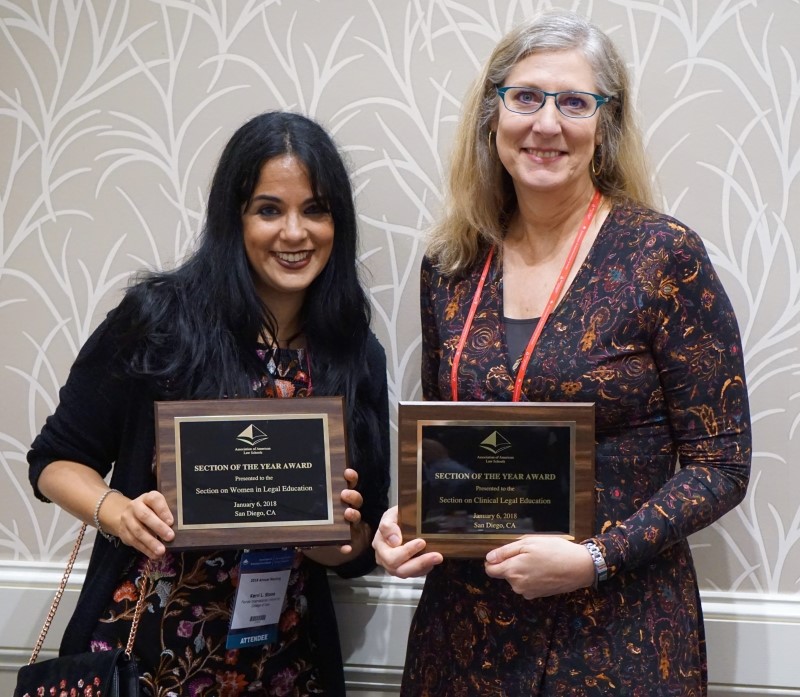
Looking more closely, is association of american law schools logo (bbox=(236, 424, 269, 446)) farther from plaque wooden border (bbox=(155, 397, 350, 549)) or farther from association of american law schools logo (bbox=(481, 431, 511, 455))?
association of american law schools logo (bbox=(481, 431, 511, 455))

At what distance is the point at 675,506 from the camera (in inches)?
58.5

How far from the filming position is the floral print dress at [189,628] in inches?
66.8

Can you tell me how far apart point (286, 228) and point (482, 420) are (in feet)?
1.70

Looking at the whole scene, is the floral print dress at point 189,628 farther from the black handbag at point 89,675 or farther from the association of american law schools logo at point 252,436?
the association of american law schools logo at point 252,436

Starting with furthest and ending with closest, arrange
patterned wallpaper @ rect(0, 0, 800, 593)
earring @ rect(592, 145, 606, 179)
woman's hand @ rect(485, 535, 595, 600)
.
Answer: patterned wallpaper @ rect(0, 0, 800, 593)
earring @ rect(592, 145, 606, 179)
woman's hand @ rect(485, 535, 595, 600)

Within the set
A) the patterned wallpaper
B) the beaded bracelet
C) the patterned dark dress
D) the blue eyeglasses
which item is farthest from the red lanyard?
the beaded bracelet

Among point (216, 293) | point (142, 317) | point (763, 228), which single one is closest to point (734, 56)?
point (763, 228)

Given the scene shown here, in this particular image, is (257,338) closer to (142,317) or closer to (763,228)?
(142,317)

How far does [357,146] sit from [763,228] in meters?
0.85

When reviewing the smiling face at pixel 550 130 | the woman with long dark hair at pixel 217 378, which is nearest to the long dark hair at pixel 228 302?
the woman with long dark hair at pixel 217 378

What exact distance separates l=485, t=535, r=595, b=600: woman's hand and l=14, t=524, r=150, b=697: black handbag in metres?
0.63

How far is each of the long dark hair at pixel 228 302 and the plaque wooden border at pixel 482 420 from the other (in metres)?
0.32

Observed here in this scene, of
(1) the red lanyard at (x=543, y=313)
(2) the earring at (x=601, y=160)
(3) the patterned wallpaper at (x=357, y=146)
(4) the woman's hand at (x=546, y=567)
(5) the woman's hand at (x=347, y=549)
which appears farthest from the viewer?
(3) the patterned wallpaper at (x=357, y=146)

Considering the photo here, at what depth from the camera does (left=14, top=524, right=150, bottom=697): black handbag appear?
1.60 meters
